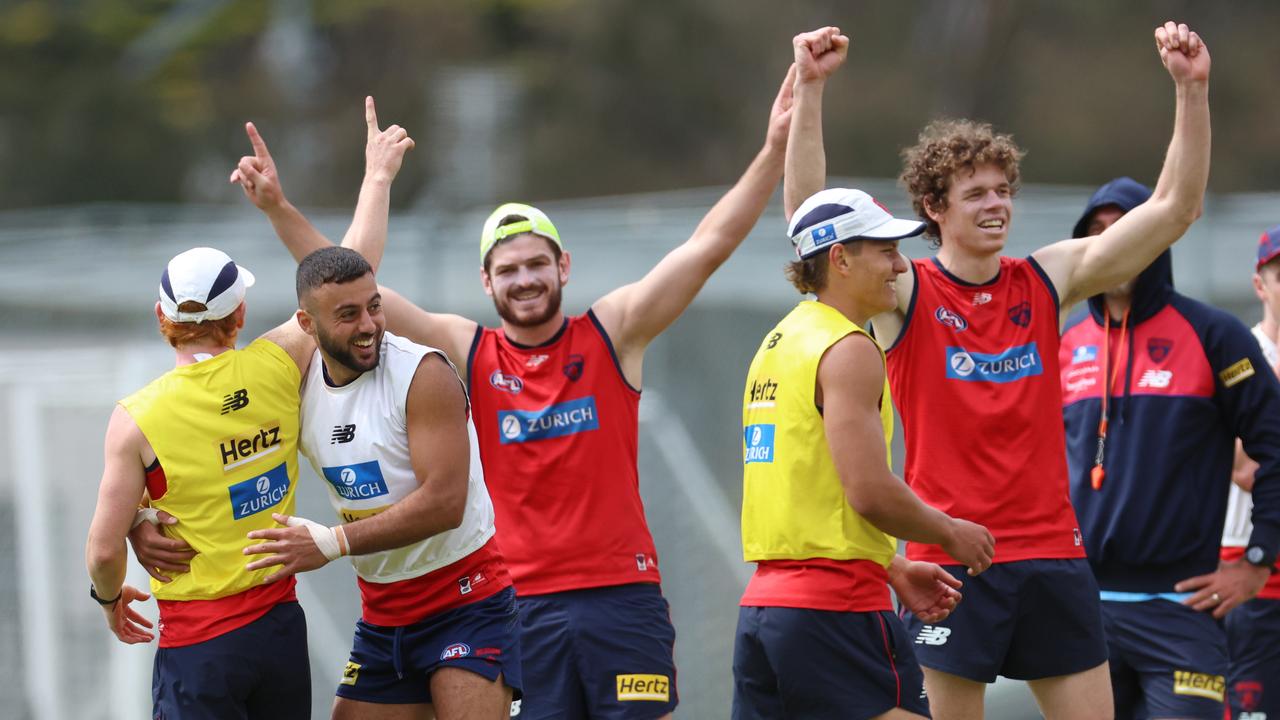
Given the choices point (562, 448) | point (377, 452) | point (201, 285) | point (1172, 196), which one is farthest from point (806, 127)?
point (201, 285)

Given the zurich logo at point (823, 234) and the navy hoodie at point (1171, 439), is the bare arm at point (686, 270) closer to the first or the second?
the zurich logo at point (823, 234)

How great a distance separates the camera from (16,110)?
29.9 meters

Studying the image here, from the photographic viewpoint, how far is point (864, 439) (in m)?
4.79

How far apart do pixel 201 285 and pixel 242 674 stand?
1214 mm

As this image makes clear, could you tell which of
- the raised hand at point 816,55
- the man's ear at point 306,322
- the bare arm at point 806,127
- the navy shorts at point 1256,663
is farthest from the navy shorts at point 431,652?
the navy shorts at point 1256,663

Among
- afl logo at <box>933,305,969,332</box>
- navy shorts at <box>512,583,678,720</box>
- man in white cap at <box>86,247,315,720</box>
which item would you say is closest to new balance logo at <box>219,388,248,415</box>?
man in white cap at <box>86,247,315,720</box>

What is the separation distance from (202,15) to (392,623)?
99.5 ft

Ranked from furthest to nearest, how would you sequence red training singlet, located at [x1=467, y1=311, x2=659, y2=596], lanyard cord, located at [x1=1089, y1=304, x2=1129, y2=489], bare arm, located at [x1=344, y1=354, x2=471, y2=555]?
lanyard cord, located at [x1=1089, y1=304, x2=1129, y2=489] < red training singlet, located at [x1=467, y1=311, x2=659, y2=596] < bare arm, located at [x1=344, y1=354, x2=471, y2=555]

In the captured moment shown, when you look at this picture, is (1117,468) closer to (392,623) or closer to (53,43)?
(392,623)

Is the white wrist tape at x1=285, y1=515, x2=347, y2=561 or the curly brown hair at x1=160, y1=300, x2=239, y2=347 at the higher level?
the curly brown hair at x1=160, y1=300, x2=239, y2=347

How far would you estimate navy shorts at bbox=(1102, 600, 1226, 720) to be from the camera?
19.7ft

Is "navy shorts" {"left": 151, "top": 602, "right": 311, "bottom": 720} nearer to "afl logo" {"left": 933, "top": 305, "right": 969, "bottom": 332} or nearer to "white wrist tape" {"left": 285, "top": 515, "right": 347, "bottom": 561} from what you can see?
"white wrist tape" {"left": 285, "top": 515, "right": 347, "bottom": 561}

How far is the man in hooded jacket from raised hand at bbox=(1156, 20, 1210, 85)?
587mm

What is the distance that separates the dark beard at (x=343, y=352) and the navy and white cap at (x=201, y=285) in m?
0.29
